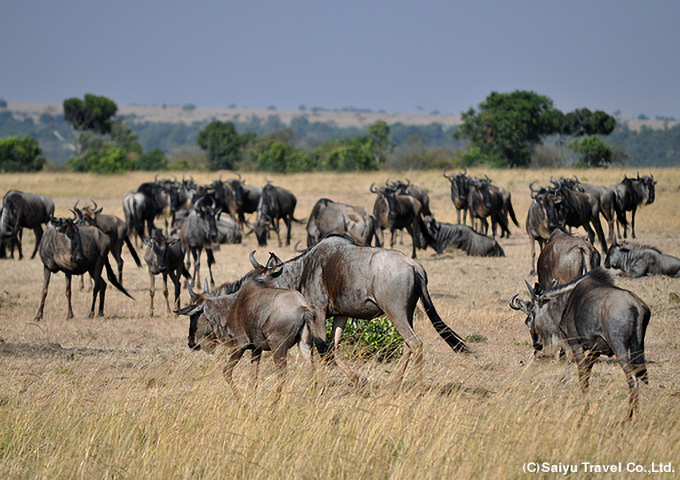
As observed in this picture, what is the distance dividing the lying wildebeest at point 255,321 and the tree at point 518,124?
183 feet

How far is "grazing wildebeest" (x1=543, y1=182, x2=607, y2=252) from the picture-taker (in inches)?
603

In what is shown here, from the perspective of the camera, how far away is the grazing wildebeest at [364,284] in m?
6.66

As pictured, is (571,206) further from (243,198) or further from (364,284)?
(243,198)

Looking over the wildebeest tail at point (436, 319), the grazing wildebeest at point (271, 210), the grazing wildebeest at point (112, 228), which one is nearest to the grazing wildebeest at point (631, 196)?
the grazing wildebeest at point (271, 210)

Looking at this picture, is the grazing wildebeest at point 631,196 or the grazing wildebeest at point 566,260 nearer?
the grazing wildebeest at point 566,260

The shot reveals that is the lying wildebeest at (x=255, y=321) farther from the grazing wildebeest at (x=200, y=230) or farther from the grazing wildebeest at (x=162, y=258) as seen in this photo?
the grazing wildebeest at (x=200, y=230)

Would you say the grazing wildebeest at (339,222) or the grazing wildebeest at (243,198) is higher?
the grazing wildebeest at (339,222)

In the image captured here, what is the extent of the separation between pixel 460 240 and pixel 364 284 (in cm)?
1453

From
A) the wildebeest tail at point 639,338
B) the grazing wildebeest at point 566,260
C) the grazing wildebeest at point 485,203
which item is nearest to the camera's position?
the wildebeest tail at point 639,338

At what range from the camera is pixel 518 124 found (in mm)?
59719

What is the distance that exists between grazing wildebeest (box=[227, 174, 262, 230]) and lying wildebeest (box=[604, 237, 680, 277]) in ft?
48.7

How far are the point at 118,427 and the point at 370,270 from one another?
2836 mm

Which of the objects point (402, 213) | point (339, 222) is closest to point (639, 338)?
point (339, 222)

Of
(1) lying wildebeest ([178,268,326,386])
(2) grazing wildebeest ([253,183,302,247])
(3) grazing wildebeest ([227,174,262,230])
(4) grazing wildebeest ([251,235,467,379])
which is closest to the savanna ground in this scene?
(1) lying wildebeest ([178,268,326,386])
